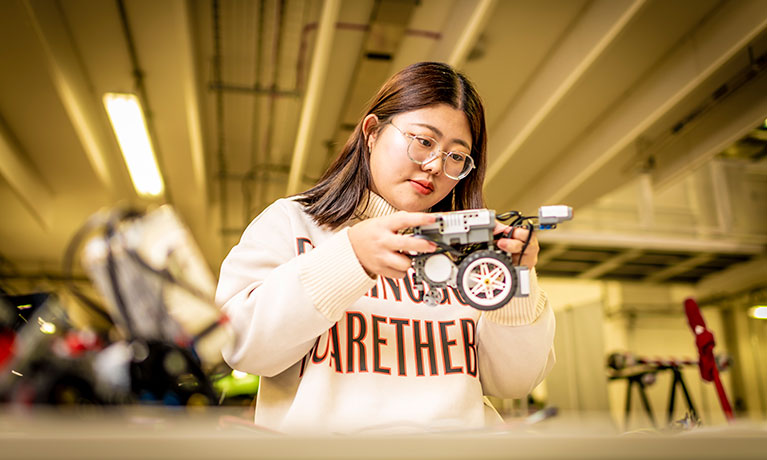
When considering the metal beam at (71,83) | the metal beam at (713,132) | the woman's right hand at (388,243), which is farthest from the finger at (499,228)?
the metal beam at (71,83)

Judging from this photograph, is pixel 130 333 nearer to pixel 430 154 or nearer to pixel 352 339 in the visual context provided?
pixel 352 339

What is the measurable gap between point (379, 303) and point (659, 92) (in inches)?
138

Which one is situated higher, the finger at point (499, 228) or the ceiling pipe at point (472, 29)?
the ceiling pipe at point (472, 29)

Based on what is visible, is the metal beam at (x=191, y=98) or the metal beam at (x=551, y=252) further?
the metal beam at (x=551, y=252)

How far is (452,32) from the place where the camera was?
366cm

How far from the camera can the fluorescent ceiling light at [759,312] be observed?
8.80m

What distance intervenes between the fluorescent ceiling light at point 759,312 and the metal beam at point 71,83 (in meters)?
8.77

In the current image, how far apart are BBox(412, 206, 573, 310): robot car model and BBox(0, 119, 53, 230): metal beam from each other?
5352 millimetres

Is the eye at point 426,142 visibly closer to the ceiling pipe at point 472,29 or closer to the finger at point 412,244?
the finger at point 412,244

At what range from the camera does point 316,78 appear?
3787 millimetres

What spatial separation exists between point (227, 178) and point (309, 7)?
294 centimetres

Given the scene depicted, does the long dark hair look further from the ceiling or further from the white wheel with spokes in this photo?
the ceiling

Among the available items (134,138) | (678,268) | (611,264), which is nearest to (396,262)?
(134,138)

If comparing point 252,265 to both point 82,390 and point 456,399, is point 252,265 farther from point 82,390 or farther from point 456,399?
point 82,390
